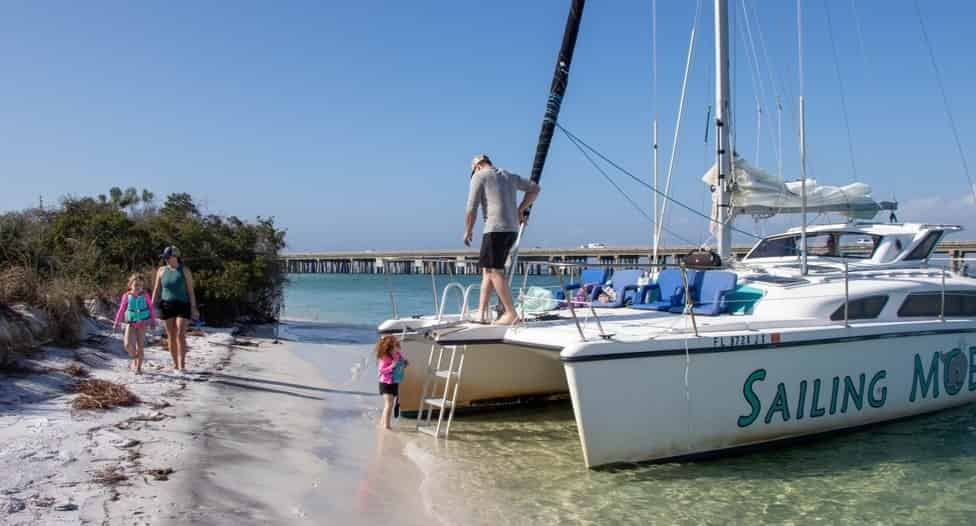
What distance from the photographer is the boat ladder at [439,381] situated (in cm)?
777

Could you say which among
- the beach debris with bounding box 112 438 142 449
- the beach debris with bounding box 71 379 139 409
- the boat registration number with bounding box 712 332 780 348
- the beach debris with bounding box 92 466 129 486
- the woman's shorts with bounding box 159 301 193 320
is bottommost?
the beach debris with bounding box 92 466 129 486

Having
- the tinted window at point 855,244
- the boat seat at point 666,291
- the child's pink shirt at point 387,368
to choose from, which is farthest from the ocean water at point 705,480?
the tinted window at point 855,244

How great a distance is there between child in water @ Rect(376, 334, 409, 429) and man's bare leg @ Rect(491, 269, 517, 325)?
1.18 metres

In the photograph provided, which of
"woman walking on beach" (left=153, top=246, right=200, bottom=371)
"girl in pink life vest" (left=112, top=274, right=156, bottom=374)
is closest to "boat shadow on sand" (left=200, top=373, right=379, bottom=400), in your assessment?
"woman walking on beach" (left=153, top=246, right=200, bottom=371)

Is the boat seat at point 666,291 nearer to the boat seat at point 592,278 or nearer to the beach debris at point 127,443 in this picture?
the boat seat at point 592,278

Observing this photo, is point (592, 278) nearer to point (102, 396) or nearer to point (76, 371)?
point (102, 396)

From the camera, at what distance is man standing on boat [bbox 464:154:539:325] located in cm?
725

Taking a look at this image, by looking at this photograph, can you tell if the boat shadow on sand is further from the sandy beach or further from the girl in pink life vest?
the girl in pink life vest

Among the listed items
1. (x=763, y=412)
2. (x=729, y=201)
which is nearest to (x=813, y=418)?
(x=763, y=412)

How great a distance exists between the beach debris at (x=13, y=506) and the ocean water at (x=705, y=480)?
232cm

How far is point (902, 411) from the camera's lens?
27.5 feet

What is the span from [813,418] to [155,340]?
30.3ft

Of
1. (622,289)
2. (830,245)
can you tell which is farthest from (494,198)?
(830,245)

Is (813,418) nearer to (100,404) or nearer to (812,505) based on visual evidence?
(812,505)
